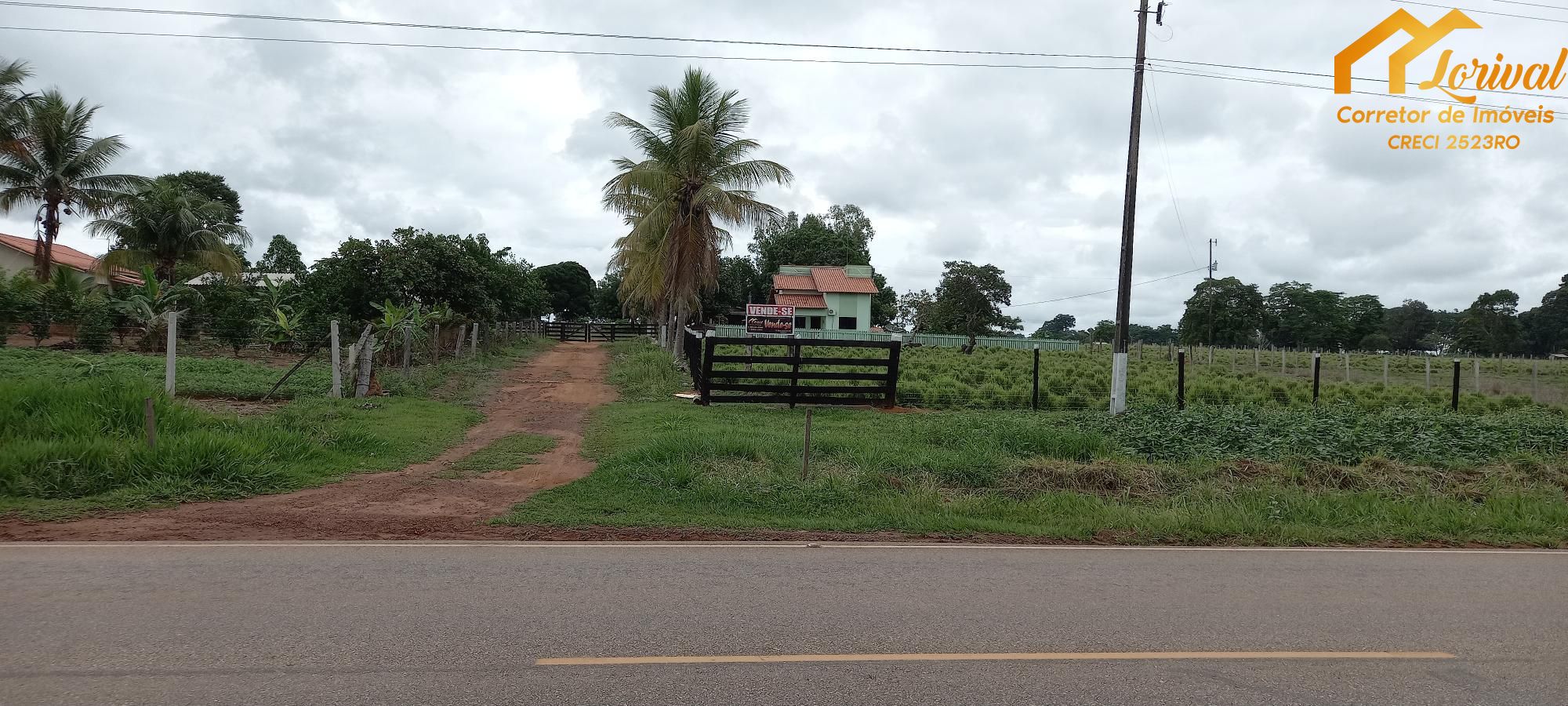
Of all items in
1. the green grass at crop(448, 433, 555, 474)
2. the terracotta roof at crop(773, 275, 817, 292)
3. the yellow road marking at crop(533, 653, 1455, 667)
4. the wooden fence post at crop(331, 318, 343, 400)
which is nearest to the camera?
the yellow road marking at crop(533, 653, 1455, 667)

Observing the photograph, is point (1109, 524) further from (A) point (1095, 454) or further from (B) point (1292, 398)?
(B) point (1292, 398)

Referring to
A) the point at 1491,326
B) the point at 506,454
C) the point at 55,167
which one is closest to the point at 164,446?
the point at 506,454

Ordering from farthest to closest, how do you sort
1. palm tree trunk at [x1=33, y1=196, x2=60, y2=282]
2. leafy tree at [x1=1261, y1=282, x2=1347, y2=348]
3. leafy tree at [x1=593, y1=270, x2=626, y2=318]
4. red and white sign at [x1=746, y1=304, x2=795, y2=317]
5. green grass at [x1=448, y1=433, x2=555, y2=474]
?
leafy tree at [x1=1261, y1=282, x2=1347, y2=348]
leafy tree at [x1=593, y1=270, x2=626, y2=318]
palm tree trunk at [x1=33, y1=196, x2=60, y2=282]
red and white sign at [x1=746, y1=304, x2=795, y2=317]
green grass at [x1=448, y1=433, x2=555, y2=474]

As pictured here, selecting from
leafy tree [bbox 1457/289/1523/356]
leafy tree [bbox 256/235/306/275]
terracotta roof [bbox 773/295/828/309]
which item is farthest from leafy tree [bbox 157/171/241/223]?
leafy tree [bbox 1457/289/1523/356]

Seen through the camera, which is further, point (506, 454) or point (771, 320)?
point (771, 320)

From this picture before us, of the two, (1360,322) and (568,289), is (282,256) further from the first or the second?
(1360,322)

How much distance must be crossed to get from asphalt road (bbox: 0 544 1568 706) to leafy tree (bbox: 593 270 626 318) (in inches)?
2733

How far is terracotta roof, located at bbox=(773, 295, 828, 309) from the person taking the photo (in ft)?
177

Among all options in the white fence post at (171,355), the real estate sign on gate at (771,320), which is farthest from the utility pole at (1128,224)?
the white fence post at (171,355)

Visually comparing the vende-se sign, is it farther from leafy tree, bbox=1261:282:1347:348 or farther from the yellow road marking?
leafy tree, bbox=1261:282:1347:348

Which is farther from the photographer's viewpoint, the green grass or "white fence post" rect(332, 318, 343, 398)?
"white fence post" rect(332, 318, 343, 398)

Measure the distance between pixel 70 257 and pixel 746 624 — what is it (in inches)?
2106

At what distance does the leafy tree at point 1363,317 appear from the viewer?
89000 millimetres

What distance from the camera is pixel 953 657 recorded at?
466 centimetres
